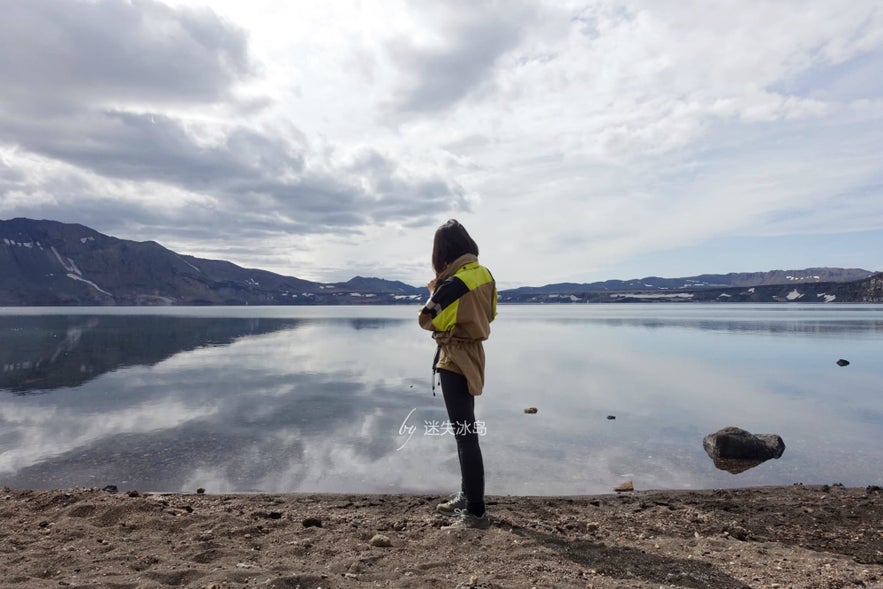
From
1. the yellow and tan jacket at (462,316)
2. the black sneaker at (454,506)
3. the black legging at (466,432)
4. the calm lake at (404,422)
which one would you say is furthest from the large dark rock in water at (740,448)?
the yellow and tan jacket at (462,316)

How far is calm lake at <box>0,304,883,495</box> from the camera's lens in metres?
9.02

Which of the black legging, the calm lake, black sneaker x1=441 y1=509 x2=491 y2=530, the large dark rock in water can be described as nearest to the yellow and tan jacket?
the black legging

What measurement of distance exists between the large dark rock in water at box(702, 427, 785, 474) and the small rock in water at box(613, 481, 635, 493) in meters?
2.60

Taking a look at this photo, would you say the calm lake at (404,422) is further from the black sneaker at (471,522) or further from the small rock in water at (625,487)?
the black sneaker at (471,522)

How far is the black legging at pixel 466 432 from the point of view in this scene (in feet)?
19.5

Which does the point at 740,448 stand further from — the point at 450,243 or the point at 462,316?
the point at 450,243

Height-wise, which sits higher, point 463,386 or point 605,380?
point 463,386

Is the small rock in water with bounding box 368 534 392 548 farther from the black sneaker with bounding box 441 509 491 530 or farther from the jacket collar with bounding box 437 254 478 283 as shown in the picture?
the jacket collar with bounding box 437 254 478 283

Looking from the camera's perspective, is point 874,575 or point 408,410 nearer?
point 874,575

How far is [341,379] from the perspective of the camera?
20.0 metres

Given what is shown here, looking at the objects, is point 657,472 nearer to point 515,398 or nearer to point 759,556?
point 759,556

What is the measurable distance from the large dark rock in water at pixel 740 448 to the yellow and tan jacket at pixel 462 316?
662 centimetres

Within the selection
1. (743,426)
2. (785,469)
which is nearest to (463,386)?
(785,469)

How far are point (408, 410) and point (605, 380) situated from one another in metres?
8.92
